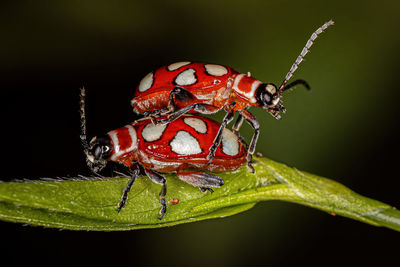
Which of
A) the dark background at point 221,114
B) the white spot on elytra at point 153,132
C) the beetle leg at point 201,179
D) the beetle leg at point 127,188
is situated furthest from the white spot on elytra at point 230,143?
the dark background at point 221,114

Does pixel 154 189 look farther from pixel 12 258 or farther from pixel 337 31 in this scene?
pixel 337 31

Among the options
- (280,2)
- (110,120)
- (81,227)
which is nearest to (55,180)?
(81,227)

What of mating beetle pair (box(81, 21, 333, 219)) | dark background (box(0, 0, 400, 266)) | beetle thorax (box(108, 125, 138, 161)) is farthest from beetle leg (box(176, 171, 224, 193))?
dark background (box(0, 0, 400, 266))

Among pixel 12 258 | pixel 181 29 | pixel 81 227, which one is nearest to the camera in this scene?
pixel 81 227

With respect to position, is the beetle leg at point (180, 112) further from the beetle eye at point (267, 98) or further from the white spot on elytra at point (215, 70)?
the beetle eye at point (267, 98)

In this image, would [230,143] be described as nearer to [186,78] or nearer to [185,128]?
[185,128]

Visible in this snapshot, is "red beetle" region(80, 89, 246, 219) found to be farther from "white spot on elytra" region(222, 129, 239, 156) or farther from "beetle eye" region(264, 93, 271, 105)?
"beetle eye" region(264, 93, 271, 105)
